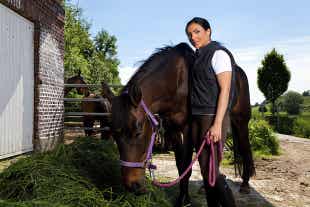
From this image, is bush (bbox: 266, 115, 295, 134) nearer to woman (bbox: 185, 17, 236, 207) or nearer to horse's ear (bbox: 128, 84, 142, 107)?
woman (bbox: 185, 17, 236, 207)

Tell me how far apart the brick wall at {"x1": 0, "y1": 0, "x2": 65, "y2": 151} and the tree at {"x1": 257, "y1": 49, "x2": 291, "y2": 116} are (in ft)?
55.9

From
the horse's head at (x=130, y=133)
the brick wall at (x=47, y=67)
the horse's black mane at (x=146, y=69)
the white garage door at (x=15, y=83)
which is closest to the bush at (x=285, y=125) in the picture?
the brick wall at (x=47, y=67)

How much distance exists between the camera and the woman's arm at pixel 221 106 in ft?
7.46

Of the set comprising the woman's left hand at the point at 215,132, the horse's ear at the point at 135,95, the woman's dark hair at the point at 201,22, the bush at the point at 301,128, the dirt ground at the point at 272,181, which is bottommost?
the dirt ground at the point at 272,181

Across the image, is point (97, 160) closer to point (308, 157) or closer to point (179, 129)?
point (179, 129)

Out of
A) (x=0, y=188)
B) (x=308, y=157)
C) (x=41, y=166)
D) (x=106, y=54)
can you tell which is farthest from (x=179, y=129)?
(x=106, y=54)

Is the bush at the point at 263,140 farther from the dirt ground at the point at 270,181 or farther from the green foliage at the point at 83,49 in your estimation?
the green foliage at the point at 83,49

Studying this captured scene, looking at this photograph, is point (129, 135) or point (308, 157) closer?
point (129, 135)

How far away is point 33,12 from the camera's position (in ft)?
18.0

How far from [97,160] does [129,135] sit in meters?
0.91

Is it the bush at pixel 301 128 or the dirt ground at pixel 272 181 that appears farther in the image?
the bush at pixel 301 128

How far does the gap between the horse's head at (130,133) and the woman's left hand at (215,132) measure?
52 cm

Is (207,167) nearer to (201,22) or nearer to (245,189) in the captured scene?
(201,22)

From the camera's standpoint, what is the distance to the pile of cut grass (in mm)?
2107
